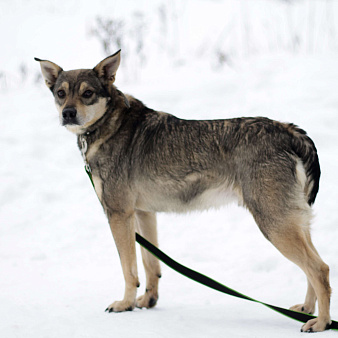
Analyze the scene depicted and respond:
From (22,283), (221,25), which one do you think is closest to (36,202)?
(22,283)

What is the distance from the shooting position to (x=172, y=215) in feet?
19.5

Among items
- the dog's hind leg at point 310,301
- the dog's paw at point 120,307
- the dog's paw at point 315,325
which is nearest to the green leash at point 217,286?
the dog's paw at point 315,325

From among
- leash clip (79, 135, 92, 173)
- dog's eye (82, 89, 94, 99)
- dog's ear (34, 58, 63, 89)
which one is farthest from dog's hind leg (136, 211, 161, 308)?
dog's ear (34, 58, 63, 89)

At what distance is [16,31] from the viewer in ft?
40.1

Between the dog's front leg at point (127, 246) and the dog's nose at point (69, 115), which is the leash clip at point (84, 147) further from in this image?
the dog's front leg at point (127, 246)

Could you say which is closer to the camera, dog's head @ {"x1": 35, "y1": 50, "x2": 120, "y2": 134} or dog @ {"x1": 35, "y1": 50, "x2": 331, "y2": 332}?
dog @ {"x1": 35, "y1": 50, "x2": 331, "y2": 332}

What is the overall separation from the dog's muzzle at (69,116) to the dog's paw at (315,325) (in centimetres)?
224

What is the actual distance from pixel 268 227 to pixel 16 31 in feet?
36.4

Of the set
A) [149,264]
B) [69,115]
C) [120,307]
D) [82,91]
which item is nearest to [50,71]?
[82,91]

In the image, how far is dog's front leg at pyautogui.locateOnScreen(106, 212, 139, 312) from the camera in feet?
12.0

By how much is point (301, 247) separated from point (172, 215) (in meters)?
2.99

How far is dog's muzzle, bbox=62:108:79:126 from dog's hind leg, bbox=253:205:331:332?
157 cm

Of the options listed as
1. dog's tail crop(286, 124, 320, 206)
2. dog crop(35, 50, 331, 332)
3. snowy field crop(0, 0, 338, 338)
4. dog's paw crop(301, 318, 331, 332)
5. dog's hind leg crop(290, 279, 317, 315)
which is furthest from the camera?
snowy field crop(0, 0, 338, 338)

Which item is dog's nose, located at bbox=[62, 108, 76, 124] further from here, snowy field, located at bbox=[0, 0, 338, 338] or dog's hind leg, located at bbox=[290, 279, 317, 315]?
dog's hind leg, located at bbox=[290, 279, 317, 315]
